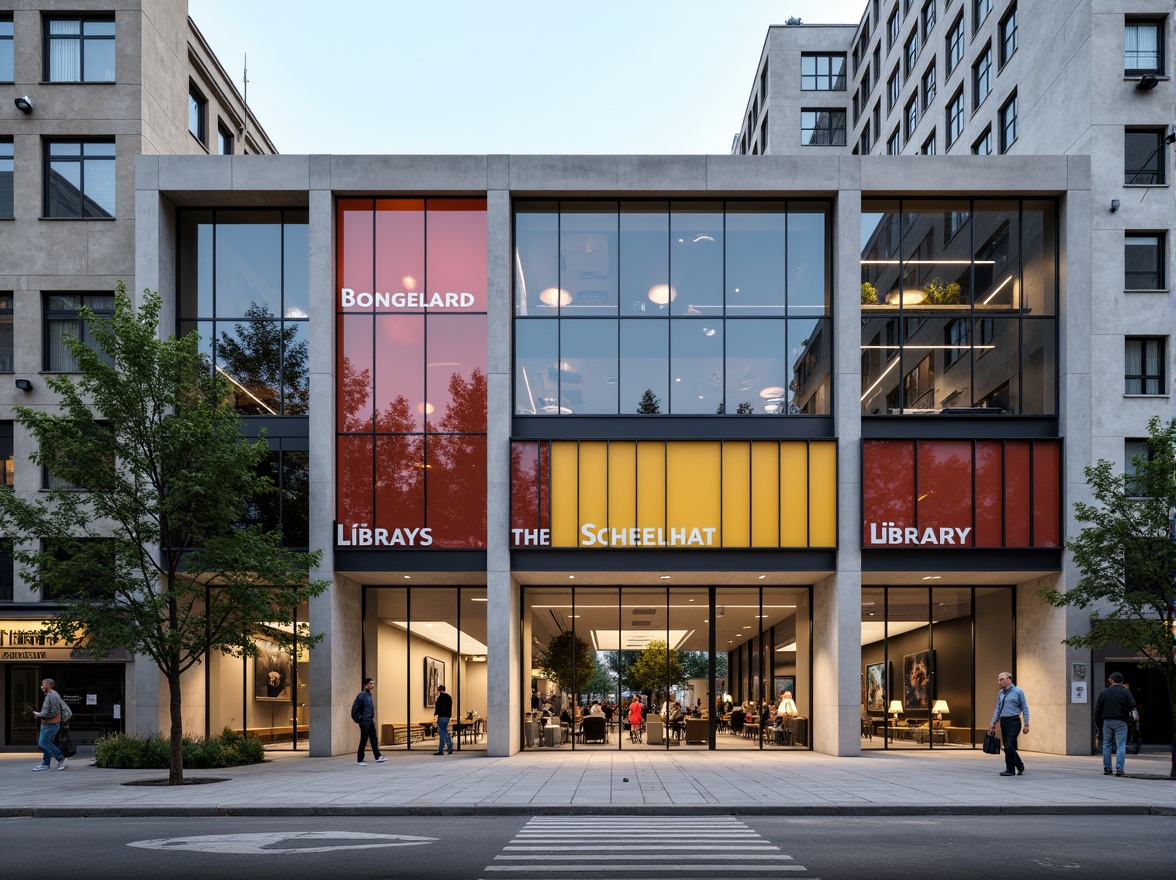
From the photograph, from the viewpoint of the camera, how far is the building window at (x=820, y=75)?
2510 inches

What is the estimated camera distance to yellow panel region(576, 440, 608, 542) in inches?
1056

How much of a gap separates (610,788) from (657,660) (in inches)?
467

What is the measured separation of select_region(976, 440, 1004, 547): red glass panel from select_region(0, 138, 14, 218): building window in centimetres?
2643

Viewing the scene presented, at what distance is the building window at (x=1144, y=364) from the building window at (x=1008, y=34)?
12309 mm

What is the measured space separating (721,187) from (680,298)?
2.98 m

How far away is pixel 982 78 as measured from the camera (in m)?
38.6

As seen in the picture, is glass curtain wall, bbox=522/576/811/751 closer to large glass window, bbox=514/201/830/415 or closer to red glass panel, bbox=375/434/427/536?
red glass panel, bbox=375/434/427/536

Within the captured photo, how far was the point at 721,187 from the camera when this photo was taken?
89.5ft

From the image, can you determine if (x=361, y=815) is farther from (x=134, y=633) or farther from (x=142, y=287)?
(x=142, y=287)

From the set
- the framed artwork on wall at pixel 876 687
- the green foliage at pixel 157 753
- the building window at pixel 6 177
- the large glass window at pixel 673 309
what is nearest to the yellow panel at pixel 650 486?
the large glass window at pixel 673 309

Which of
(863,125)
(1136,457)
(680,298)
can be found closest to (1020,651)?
(1136,457)

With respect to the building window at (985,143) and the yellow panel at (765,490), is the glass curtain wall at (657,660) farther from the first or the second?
the building window at (985,143)

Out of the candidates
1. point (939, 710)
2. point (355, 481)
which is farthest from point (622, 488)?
point (939, 710)

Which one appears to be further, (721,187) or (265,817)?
(721,187)
